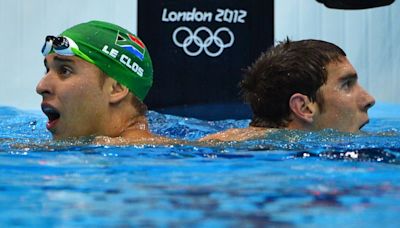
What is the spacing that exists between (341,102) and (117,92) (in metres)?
0.97

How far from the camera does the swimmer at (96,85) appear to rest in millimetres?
3752

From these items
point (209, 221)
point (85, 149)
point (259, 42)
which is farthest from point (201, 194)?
point (259, 42)

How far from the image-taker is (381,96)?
733 centimetres

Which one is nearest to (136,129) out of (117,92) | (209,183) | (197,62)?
(117,92)

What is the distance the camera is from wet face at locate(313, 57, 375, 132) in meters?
3.87

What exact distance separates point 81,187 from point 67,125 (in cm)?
132

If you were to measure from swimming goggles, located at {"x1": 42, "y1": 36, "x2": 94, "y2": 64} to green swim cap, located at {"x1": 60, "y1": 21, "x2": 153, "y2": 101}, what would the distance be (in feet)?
0.08

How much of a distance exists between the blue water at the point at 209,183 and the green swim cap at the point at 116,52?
49cm

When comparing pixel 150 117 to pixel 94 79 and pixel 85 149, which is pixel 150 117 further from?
pixel 85 149

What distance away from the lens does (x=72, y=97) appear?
148 inches

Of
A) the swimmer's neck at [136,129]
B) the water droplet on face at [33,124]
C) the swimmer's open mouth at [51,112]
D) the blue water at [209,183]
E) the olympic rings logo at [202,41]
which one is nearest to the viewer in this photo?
the blue water at [209,183]

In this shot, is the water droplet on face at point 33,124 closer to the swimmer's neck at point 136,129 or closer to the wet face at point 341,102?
the swimmer's neck at point 136,129

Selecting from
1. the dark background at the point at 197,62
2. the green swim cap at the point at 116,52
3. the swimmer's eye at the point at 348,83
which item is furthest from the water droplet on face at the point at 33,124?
the swimmer's eye at the point at 348,83

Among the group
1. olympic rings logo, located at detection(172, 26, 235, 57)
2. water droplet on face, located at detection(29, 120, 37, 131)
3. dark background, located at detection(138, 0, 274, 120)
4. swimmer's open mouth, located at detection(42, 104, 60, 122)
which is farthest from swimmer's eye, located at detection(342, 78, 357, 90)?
olympic rings logo, located at detection(172, 26, 235, 57)
